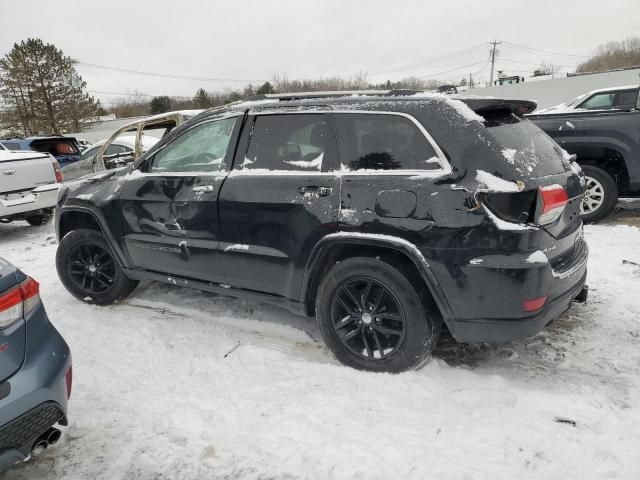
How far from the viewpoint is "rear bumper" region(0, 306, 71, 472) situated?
1946mm

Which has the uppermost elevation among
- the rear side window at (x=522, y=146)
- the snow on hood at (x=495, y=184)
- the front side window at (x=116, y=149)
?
the rear side window at (x=522, y=146)

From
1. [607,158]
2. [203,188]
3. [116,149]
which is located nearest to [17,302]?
[203,188]

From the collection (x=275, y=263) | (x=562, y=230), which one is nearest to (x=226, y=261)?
(x=275, y=263)

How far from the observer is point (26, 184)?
7.36 m

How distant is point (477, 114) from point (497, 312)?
3.86 feet

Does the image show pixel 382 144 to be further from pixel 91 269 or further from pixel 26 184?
pixel 26 184

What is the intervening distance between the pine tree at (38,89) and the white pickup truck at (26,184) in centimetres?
3591

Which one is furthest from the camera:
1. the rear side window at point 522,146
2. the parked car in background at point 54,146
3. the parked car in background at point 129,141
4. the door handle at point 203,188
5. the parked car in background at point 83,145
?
the parked car in background at point 83,145

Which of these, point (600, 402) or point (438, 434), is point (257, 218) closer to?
point (438, 434)

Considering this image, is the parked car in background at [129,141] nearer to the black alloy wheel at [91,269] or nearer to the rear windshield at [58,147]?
the black alloy wheel at [91,269]

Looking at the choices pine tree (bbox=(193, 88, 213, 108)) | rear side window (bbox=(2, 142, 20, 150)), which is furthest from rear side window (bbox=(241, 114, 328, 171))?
pine tree (bbox=(193, 88, 213, 108))

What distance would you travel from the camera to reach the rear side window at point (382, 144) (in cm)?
272

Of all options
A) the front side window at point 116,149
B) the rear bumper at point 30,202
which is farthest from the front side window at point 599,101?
the front side window at point 116,149

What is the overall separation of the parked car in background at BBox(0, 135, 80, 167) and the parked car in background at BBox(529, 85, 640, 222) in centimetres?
Result: 1204
